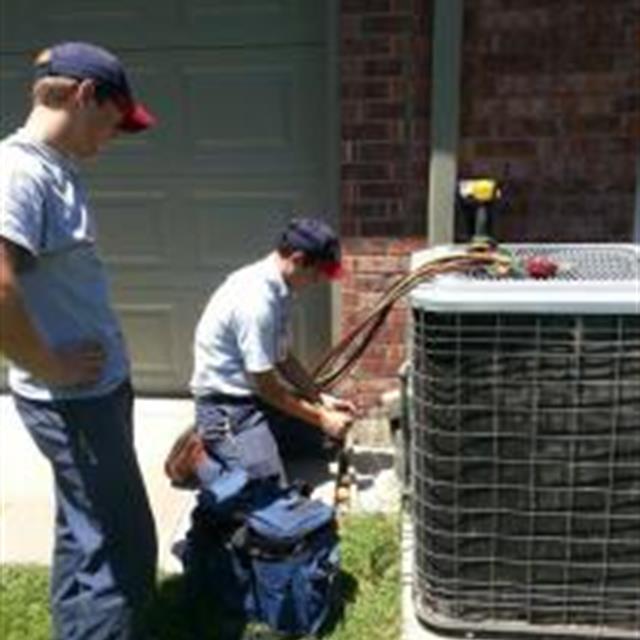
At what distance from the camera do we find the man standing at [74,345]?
3033mm

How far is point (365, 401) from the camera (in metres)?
5.51

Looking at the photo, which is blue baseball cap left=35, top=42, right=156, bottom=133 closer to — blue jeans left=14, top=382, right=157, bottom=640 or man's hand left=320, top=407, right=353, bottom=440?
blue jeans left=14, top=382, right=157, bottom=640

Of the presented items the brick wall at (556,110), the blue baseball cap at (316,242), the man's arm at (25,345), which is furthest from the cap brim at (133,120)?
the brick wall at (556,110)

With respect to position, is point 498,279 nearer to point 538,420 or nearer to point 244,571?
point 538,420

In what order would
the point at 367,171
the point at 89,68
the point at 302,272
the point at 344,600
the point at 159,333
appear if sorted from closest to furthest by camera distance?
the point at 89,68 → the point at 344,600 → the point at 302,272 → the point at 367,171 → the point at 159,333

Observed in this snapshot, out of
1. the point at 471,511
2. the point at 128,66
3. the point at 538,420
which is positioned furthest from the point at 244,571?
the point at 128,66

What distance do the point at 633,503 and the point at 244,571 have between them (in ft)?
4.69

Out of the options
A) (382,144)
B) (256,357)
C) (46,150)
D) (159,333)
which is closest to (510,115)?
(382,144)

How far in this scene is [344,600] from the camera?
4117mm

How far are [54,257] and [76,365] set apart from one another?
0.28 m

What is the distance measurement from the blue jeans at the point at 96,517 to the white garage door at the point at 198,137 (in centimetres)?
237

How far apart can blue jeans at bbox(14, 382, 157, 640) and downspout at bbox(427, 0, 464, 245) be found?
2000mm

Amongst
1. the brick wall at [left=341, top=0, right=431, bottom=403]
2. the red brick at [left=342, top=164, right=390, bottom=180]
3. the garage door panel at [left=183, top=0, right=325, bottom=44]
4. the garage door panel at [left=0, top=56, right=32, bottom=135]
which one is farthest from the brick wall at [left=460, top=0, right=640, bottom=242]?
the garage door panel at [left=0, top=56, right=32, bottom=135]

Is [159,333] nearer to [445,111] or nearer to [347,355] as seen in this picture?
[347,355]
